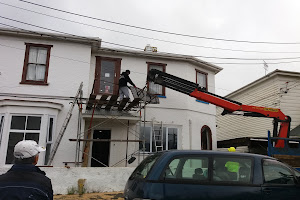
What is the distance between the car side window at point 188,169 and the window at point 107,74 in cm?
895

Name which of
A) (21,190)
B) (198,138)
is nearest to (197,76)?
(198,138)

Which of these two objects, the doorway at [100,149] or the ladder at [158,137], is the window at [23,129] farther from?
the ladder at [158,137]

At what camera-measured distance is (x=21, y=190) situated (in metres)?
2.28

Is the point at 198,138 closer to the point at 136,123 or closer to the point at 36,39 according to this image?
the point at 136,123

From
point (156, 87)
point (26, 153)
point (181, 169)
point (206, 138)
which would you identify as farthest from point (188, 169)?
point (206, 138)

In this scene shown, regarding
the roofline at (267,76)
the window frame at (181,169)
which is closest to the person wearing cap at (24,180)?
the window frame at (181,169)

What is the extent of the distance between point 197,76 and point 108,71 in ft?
16.9

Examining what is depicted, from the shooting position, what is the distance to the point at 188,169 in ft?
14.7

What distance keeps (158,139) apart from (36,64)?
6.96m

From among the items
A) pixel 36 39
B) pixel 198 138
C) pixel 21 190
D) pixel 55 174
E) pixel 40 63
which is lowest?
pixel 55 174

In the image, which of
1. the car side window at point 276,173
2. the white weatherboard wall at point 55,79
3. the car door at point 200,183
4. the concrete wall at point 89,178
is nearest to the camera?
the car door at point 200,183

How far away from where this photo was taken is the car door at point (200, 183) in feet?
13.6

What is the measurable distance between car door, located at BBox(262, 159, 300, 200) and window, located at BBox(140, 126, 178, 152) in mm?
8342

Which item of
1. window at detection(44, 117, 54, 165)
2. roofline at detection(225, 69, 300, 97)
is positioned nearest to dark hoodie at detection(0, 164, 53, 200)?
window at detection(44, 117, 54, 165)
